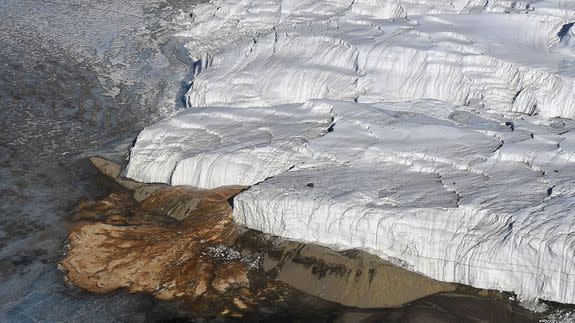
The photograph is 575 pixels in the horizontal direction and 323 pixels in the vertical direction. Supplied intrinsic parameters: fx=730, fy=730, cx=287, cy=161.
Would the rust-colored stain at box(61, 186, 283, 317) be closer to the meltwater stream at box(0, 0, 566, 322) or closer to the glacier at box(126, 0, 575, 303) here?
the meltwater stream at box(0, 0, 566, 322)

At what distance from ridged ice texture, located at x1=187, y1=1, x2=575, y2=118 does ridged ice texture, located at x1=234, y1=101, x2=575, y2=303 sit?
39 centimetres

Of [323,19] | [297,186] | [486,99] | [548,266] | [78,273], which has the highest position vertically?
[323,19]

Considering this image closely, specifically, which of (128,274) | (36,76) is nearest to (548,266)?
(128,274)

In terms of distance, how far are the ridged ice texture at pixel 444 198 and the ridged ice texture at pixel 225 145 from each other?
235 millimetres

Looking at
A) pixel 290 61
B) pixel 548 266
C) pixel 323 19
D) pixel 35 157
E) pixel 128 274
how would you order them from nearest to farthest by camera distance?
pixel 548 266, pixel 128 274, pixel 35 157, pixel 290 61, pixel 323 19

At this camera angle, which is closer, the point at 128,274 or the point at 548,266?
the point at 548,266

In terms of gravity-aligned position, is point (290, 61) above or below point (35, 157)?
above

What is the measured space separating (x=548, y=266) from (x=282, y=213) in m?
1.82

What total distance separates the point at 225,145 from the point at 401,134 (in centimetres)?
146

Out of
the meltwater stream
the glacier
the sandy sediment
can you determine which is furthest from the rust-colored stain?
the glacier

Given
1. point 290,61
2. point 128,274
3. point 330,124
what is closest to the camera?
A: point 128,274

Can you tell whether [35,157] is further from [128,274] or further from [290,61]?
[290,61]

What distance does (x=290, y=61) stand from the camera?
7.18 m

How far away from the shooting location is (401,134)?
228 inches
